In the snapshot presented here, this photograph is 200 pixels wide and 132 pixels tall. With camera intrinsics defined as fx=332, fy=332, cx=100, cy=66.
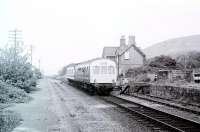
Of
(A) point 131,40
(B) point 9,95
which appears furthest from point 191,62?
(B) point 9,95

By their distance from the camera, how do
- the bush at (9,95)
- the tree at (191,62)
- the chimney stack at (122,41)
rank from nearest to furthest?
the bush at (9,95), the tree at (191,62), the chimney stack at (122,41)

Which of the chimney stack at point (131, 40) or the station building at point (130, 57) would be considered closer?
the station building at point (130, 57)

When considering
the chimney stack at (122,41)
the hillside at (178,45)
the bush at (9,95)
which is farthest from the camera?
the hillside at (178,45)

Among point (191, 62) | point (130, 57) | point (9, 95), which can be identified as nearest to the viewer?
point (9, 95)

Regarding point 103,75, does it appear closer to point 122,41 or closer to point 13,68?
point 13,68

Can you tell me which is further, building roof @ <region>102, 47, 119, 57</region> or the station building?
building roof @ <region>102, 47, 119, 57</region>

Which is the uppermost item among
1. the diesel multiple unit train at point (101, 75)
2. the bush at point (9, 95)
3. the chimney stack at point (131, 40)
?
the chimney stack at point (131, 40)

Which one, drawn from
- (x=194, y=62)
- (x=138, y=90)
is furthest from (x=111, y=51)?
(x=138, y=90)

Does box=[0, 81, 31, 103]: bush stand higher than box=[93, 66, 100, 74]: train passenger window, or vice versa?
box=[93, 66, 100, 74]: train passenger window

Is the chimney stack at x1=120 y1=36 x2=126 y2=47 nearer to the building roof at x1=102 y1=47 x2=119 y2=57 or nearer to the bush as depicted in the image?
the building roof at x1=102 y1=47 x2=119 y2=57

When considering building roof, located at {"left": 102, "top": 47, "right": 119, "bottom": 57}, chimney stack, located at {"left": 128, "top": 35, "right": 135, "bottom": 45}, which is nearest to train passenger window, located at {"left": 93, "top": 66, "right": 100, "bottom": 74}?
chimney stack, located at {"left": 128, "top": 35, "right": 135, "bottom": 45}

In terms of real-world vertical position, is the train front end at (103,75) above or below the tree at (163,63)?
below

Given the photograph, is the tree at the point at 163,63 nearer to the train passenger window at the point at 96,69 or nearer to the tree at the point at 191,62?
the tree at the point at 191,62

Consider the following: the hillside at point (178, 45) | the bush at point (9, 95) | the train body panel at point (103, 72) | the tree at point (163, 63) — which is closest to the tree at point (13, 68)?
the bush at point (9, 95)
